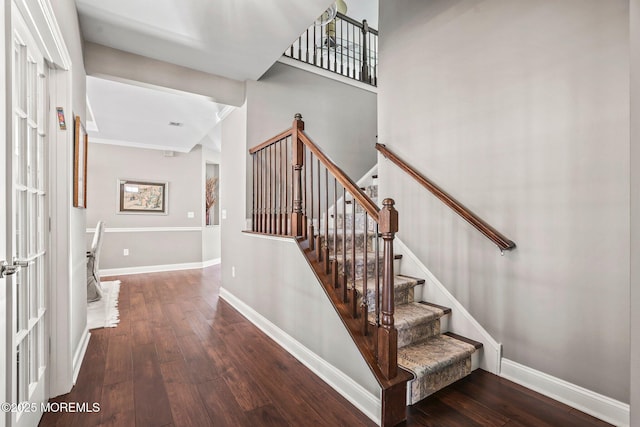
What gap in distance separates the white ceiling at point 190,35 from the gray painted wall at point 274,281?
60cm

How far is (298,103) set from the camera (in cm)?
398

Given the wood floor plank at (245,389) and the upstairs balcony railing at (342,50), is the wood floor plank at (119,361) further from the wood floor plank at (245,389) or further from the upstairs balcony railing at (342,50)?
the upstairs balcony railing at (342,50)

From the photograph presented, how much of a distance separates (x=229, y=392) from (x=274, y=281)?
3.42 feet

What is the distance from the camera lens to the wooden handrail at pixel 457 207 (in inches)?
85.0

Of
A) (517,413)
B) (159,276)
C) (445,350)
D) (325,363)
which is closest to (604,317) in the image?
(517,413)

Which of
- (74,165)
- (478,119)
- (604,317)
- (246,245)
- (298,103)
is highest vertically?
(298,103)

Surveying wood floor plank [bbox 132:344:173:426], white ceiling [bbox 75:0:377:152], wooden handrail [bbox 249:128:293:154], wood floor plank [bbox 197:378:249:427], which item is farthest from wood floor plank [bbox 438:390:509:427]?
white ceiling [bbox 75:0:377:152]

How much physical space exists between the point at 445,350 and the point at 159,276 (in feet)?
17.4

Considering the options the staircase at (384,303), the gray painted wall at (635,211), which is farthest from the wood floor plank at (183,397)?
the gray painted wall at (635,211)

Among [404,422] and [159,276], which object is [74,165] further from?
[159,276]

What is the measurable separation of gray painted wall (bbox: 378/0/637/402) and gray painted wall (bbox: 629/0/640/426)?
36.1 inches

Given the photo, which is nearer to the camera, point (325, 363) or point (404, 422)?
point (404, 422)

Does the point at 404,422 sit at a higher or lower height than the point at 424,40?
lower

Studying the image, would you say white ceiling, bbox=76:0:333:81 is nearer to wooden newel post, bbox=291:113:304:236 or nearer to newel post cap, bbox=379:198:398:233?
wooden newel post, bbox=291:113:304:236
